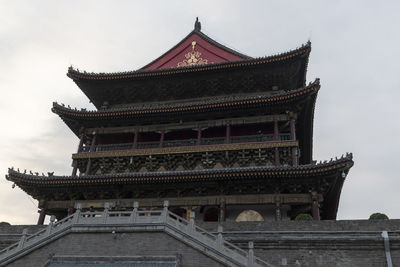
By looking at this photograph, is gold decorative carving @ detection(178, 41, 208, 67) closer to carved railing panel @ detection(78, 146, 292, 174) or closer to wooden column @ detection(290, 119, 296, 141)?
carved railing panel @ detection(78, 146, 292, 174)

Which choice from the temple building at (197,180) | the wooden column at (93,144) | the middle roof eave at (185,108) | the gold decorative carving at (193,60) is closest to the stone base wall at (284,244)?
the temple building at (197,180)

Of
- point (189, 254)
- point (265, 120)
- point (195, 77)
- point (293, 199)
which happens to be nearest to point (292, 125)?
point (265, 120)

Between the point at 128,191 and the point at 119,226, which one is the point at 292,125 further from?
the point at 119,226

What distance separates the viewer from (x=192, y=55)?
27562 millimetres

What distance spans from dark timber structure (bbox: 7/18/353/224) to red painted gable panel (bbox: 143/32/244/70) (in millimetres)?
77

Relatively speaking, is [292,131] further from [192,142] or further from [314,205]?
[192,142]

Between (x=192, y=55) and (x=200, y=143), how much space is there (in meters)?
7.99

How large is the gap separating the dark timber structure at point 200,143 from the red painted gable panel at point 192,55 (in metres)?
0.08

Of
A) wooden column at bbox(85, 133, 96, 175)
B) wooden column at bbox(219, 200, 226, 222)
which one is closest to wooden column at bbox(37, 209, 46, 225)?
wooden column at bbox(85, 133, 96, 175)

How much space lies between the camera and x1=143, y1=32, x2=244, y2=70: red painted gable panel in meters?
27.0

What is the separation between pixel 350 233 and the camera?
1394 centimetres

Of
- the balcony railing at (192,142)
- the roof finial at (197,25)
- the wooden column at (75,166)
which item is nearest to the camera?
the balcony railing at (192,142)

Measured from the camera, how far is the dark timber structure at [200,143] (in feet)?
63.2

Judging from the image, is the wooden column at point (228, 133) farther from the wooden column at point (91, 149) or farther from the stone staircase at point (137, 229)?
the wooden column at point (91, 149)
